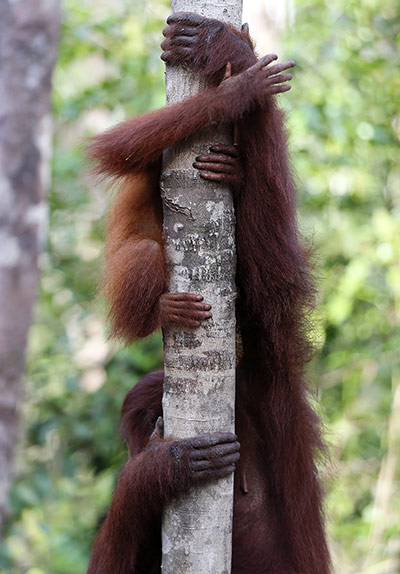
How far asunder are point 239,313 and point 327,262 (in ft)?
8.48

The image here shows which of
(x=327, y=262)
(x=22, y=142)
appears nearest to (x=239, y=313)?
(x=22, y=142)

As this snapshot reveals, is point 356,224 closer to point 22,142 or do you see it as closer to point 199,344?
point 22,142

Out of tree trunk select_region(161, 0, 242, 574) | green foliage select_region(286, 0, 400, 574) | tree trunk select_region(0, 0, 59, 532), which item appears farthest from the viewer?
green foliage select_region(286, 0, 400, 574)

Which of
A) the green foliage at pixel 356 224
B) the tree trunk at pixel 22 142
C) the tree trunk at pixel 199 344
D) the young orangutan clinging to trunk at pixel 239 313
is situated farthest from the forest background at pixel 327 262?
the tree trunk at pixel 199 344

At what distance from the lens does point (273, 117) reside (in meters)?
2.22

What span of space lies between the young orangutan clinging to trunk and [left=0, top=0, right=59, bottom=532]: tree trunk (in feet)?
4.26

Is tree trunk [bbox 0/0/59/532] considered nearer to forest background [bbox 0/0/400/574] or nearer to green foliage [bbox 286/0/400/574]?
forest background [bbox 0/0/400/574]

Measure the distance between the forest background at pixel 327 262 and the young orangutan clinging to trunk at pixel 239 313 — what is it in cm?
172

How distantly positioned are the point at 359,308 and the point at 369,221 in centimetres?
67

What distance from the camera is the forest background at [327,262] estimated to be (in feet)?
15.0

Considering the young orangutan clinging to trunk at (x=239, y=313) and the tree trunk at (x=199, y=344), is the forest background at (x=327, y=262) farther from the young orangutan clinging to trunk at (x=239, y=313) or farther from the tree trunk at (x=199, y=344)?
the tree trunk at (x=199, y=344)

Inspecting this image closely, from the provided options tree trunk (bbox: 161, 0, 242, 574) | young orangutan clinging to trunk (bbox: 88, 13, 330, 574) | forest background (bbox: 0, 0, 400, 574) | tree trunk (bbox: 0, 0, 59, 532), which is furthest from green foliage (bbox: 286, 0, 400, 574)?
tree trunk (bbox: 161, 0, 242, 574)

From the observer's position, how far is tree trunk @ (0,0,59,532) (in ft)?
12.6

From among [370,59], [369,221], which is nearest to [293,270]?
[369,221]
